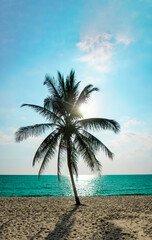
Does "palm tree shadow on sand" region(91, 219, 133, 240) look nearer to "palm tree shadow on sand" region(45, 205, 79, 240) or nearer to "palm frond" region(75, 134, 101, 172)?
"palm tree shadow on sand" region(45, 205, 79, 240)

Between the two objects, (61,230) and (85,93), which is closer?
(61,230)

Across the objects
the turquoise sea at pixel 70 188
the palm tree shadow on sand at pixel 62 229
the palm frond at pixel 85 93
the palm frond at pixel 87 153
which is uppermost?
the palm frond at pixel 85 93

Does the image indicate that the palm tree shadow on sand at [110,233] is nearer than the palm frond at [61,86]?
Yes

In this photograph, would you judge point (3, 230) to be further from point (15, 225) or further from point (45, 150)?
point (45, 150)

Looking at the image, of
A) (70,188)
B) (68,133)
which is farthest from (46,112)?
(70,188)

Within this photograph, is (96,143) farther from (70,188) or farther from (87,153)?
(70,188)

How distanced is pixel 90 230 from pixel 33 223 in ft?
9.74

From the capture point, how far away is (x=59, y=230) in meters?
7.65

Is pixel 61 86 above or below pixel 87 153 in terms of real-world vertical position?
above

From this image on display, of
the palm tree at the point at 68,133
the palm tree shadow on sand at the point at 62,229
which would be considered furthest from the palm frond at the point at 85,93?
the palm tree shadow on sand at the point at 62,229

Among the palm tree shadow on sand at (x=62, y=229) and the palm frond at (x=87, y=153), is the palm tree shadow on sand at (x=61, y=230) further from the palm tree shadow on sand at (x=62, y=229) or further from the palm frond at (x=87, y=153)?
the palm frond at (x=87, y=153)

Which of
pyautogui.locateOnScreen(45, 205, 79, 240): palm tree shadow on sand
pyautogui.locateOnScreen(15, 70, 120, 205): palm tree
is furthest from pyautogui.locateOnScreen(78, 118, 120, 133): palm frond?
pyautogui.locateOnScreen(45, 205, 79, 240): palm tree shadow on sand

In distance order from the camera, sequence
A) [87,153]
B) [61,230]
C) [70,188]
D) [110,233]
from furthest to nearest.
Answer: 1. [70,188]
2. [87,153]
3. [61,230]
4. [110,233]

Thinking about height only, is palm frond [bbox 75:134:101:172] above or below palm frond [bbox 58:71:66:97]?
below
